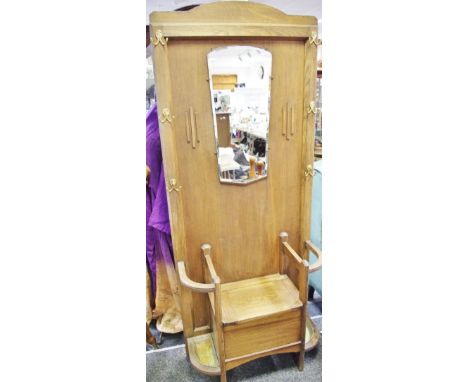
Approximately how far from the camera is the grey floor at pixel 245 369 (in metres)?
1.49

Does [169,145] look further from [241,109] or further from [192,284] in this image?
[192,284]

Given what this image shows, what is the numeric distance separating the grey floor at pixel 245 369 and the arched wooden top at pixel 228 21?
158cm

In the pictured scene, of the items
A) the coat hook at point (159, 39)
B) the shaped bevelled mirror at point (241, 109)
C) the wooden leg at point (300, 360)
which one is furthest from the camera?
the wooden leg at point (300, 360)

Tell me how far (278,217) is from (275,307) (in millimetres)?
415

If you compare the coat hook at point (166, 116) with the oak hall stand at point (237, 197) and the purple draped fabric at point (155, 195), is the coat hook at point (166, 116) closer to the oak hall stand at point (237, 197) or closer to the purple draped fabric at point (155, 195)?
the oak hall stand at point (237, 197)

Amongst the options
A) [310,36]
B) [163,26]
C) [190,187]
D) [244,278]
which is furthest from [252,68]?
[244,278]

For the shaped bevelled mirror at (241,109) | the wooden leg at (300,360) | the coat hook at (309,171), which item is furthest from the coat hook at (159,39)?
the wooden leg at (300,360)

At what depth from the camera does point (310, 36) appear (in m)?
1.19

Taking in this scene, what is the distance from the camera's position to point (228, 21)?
1105 millimetres

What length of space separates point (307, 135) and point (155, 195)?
0.85 m

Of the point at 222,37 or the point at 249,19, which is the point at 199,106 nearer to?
the point at 222,37

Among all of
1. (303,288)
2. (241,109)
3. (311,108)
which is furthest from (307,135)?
(303,288)

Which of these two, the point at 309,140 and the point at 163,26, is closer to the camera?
the point at 163,26

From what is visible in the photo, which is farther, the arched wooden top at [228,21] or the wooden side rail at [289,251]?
the wooden side rail at [289,251]
